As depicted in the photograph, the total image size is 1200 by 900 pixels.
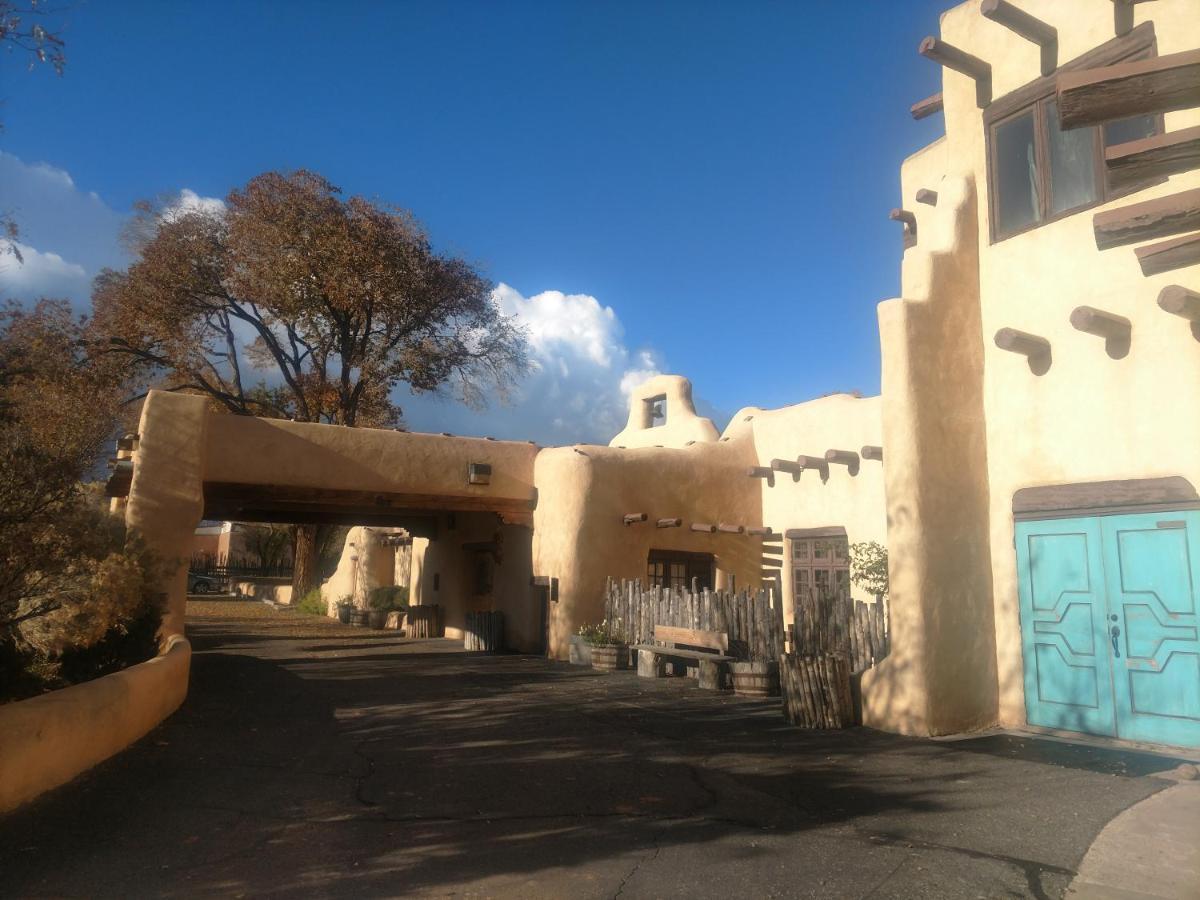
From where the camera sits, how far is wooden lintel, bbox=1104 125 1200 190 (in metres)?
3.39

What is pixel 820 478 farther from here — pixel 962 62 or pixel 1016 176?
pixel 962 62

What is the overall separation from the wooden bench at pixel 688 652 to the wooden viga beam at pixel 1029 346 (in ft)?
18.5

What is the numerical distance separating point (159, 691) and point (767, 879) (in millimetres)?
6697

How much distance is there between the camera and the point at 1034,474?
8695 millimetres

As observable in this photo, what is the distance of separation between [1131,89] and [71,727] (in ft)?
24.8

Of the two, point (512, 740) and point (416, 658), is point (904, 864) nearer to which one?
point (512, 740)

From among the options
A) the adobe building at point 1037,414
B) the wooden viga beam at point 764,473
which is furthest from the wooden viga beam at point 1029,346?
the wooden viga beam at point 764,473

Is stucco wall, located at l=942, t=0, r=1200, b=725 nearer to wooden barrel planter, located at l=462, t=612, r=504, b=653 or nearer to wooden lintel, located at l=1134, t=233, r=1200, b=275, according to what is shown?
wooden lintel, located at l=1134, t=233, r=1200, b=275

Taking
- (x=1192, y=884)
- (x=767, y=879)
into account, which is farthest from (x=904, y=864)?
Answer: (x=1192, y=884)

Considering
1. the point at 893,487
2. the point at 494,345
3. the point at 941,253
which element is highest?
the point at 494,345

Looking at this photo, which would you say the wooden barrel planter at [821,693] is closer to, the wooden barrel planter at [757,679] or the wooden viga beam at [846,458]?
the wooden barrel planter at [757,679]

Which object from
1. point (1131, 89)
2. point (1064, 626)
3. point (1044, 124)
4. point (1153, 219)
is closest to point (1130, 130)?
point (1044, 124)

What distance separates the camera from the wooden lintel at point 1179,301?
7.04 m

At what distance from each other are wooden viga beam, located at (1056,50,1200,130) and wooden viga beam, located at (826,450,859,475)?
10.3 metres
